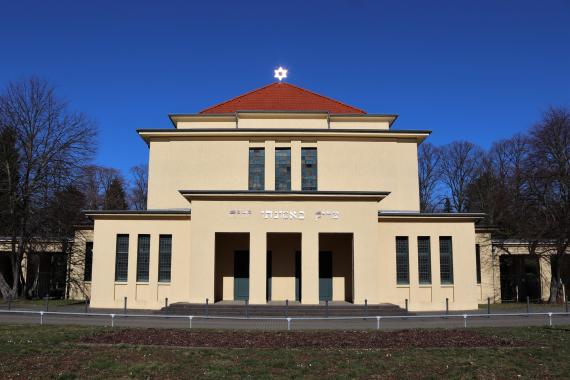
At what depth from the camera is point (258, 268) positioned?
27.1 metres

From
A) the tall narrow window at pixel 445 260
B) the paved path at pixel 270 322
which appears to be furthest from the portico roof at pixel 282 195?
the paved path at pixel 270 322

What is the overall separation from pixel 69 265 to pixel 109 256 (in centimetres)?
1051

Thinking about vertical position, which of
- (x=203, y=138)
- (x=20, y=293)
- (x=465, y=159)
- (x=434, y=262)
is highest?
(x=465, y=159)

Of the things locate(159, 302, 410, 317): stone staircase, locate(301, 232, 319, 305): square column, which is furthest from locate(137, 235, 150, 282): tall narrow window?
locate(301, 232, 319, 305): square column

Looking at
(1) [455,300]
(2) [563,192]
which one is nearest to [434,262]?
(1) [455,300]

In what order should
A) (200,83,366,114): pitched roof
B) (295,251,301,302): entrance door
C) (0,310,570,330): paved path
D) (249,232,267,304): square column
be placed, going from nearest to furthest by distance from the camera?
(0,310,570,330): paved path, (249,232,267,304): square column, (295,251,301,302): entrance door, (200,83,366,114): pitched roof

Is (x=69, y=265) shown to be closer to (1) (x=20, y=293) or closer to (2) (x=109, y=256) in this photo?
(1) (x=20, y=293)

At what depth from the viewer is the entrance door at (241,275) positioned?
29.9 meters

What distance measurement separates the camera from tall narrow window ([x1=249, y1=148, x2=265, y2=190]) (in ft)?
108

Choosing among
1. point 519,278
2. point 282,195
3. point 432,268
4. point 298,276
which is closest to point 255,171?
point 282,195

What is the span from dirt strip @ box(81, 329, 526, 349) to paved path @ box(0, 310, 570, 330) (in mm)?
2295

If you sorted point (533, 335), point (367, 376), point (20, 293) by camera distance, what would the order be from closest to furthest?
point (367, 376) → point (533, 335) → point (20, 293)

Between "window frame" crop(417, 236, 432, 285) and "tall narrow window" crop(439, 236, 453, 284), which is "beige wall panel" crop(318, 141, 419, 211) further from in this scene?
"tall narrow window" crop(439, 236, 453, 284)

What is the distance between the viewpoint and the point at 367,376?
11.2 m
